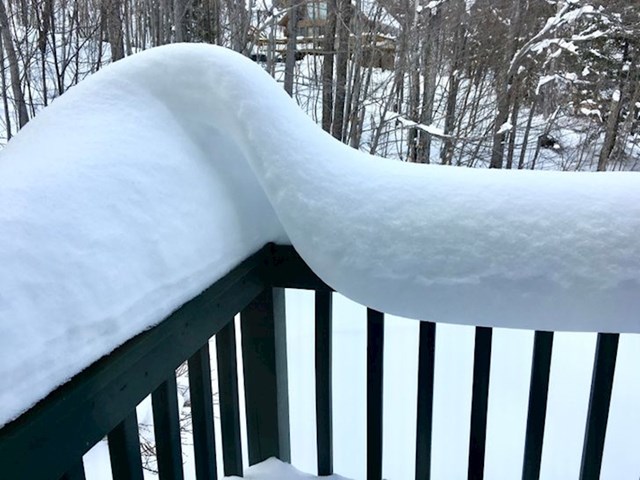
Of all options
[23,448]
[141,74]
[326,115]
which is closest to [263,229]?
[141,74]

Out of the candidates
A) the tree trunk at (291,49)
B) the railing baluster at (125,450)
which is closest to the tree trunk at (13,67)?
the tree trunk at (291,49)

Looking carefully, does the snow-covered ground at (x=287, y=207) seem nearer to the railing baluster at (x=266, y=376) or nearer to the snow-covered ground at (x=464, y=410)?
the railing baluster at (x=266, y=376)

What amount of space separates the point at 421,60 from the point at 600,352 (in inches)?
263

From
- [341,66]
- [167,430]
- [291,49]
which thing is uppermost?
[291,49]

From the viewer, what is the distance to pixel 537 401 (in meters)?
1.27

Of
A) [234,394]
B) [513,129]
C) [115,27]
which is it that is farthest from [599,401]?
[513,129]

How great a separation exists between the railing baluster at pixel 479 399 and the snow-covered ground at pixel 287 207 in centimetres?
24

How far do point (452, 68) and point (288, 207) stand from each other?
7.07 metres

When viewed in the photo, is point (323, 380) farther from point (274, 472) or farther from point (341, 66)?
point (341, 66)

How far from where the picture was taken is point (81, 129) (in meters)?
0.97

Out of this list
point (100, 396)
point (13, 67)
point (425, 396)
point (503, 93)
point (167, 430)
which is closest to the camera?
point (100, 396)

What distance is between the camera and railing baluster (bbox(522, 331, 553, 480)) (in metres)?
1.23

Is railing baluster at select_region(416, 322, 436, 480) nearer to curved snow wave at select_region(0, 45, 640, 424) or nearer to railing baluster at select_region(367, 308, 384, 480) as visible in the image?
railing baluster at select_region(367, 308, 384, 480)

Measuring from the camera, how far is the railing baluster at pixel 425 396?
1316 millimetres
